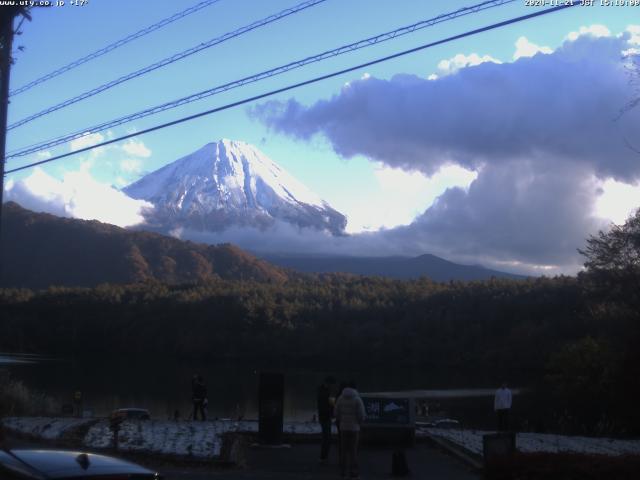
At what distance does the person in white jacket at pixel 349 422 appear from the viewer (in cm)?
1288

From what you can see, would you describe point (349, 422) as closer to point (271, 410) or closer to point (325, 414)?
point (325, 414)

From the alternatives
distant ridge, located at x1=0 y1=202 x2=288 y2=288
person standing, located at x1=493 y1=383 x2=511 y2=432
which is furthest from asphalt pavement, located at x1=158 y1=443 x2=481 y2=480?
distant ridge, located at x1=0 y1=202 x2=288 y2=288

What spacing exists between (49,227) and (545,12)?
189 metres

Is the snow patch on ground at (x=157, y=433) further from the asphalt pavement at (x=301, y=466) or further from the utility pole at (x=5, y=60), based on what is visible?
the utility pole at (x=5, y=60)

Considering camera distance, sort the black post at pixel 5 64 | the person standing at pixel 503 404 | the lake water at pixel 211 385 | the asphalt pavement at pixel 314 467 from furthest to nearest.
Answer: the lake water at pixel 211 385, the person standing at pixel 503 404, the black post at pixel 5 64, the asphalt pavement at pixel 314 467

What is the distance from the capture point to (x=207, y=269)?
7736 inches

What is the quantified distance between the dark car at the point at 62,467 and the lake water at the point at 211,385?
3569cm

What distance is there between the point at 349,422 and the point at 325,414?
236cm

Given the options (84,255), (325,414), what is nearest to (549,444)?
(325,414)

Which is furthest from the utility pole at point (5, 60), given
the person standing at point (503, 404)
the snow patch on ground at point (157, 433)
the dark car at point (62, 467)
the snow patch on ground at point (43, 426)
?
the dark car at point (62, 467)

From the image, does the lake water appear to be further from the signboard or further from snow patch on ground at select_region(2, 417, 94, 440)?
the signboard

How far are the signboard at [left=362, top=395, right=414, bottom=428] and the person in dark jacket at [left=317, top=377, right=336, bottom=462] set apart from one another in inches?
77.6

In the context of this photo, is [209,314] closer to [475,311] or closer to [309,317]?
[309,317]

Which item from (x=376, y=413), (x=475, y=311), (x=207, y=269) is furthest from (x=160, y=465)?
(x=207, y=269)
